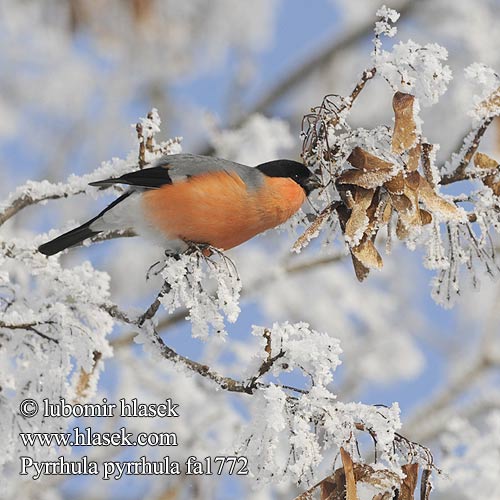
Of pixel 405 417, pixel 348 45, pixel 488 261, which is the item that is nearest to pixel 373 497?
pixel 488 261

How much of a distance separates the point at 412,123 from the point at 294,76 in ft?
15.1

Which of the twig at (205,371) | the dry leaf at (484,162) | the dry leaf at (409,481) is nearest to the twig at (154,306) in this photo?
the twig at (205,371)

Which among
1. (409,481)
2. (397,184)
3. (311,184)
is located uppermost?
(311,184)

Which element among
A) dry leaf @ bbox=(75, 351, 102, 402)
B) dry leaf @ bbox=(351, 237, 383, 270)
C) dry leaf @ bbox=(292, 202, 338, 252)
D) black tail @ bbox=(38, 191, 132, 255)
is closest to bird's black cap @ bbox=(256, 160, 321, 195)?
dry leaf @ bbox=(292, 202, 338, 252)

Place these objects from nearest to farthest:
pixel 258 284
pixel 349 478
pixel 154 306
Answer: pixel 349 478 → pixel 154 306 → pixel 258 284

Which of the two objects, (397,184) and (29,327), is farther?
(29,327)

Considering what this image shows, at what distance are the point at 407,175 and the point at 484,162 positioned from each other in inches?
10.5

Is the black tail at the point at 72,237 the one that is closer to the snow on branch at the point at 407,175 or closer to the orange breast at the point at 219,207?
the orange breast at the point at 219,207

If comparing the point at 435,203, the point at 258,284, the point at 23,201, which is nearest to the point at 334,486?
the point at 435,203

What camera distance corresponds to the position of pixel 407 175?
191cm

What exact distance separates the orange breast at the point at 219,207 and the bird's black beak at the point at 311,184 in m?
0.02

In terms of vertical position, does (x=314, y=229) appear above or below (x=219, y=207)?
below

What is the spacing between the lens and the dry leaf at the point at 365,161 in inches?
74.8

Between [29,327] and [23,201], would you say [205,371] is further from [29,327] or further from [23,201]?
[23,201]
